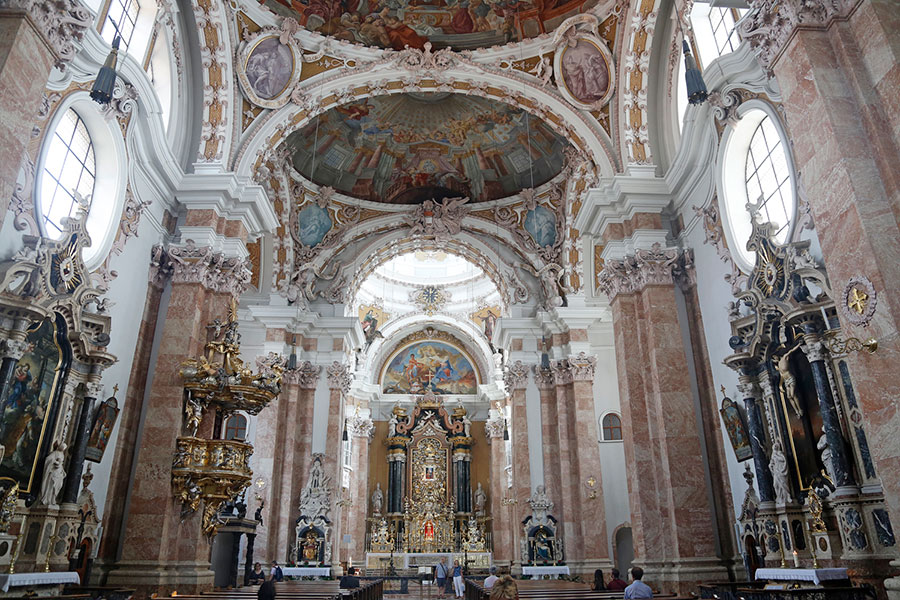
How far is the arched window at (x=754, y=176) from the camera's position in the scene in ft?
28.6

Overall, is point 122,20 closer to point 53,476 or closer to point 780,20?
point 53,476

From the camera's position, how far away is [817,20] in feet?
20.4

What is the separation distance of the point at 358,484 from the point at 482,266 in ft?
42.2

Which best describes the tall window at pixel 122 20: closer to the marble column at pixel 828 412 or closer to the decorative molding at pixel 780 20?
the decorative molding at pixel 780 20

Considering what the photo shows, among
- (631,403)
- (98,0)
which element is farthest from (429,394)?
(98,0)

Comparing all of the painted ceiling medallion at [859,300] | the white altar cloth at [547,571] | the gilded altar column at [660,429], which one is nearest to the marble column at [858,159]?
the painted ceiling medallion at [859,300]

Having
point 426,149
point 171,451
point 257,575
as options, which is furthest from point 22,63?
point 426,149

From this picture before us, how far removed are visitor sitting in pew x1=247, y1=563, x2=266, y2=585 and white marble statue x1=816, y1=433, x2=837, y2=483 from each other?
1199 cm

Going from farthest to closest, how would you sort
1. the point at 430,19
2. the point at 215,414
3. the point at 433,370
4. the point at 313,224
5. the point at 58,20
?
the point at 433,370 → the point at 313,224 → the point at 430,19 → the point at 215,414 → the point at 58,20

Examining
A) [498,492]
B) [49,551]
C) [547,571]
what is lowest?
[547,571]

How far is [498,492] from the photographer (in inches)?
1078

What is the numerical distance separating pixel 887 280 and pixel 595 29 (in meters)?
9.55

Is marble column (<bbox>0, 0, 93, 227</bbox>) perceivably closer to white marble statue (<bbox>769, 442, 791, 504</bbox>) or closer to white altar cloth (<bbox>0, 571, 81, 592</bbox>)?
white altar cloth (<bbox>0, 571, 81, 592</bbox>)

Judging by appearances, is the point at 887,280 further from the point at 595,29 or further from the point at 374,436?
the point at 374,436
